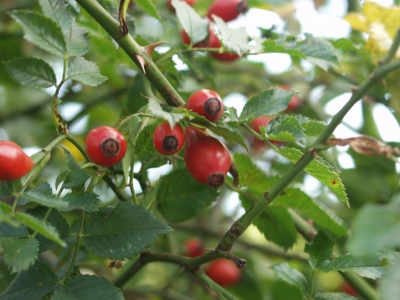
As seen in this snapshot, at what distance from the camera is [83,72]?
3.66ft

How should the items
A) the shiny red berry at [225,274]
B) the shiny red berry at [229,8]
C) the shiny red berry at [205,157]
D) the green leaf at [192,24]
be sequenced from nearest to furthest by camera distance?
the shiny red berry at [205,157], the green leaf at [192,24], the shiny red berry at [229,8], the shiny red berry at [225,274]

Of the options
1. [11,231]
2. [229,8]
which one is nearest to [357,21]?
[229,8]

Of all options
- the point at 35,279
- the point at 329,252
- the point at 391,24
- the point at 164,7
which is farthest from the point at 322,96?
the point at 35,279

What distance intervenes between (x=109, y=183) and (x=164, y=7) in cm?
107

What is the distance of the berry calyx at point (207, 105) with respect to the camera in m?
1.04

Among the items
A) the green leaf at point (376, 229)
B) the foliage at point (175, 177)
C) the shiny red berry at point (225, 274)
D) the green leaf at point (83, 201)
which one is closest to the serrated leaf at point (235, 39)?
the foliage at point (175, 177)

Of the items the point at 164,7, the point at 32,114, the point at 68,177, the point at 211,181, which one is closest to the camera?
the point at 68,177

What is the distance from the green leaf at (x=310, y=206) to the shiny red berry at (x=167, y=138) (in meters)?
0.40

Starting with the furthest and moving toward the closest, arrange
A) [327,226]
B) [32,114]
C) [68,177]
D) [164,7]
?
1. [32,114]
2. [164,7]
3. [327,226]
4. [68,177]

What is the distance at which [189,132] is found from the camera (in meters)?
1.17

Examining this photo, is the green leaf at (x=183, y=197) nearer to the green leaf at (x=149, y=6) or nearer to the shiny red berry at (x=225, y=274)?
the green leaf at (x=149, y=6)

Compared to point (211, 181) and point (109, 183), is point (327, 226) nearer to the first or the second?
point (211, 181)

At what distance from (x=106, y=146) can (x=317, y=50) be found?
0.77 meters

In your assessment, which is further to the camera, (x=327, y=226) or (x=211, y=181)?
(x=327, y=226)
